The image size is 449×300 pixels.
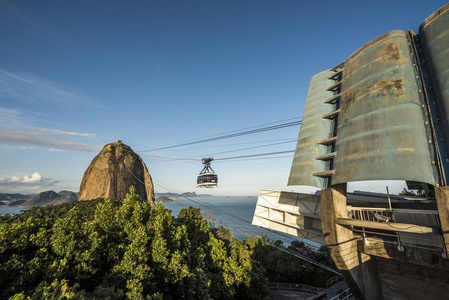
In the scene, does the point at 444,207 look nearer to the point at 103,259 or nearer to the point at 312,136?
the point at 312,136

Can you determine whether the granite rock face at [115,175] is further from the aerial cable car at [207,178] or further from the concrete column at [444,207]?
the concrete column at [444,207]

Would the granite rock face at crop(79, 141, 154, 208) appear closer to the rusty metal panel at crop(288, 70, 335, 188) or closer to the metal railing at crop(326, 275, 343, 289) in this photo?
the metal railing at crop(326, 275, 343, 289)

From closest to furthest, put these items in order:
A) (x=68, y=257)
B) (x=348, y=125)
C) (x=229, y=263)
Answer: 1. (x=68, y=257)
2. (x=348, y=125)
3. (x=229, y=263)

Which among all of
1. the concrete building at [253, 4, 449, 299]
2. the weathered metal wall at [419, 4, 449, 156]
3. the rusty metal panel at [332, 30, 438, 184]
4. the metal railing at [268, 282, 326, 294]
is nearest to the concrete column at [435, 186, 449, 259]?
the concrete building at [253, 4, 449, 299]

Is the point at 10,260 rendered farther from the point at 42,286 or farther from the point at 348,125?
the point at 348,125

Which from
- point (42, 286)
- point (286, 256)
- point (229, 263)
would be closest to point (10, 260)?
point (42, 286)
